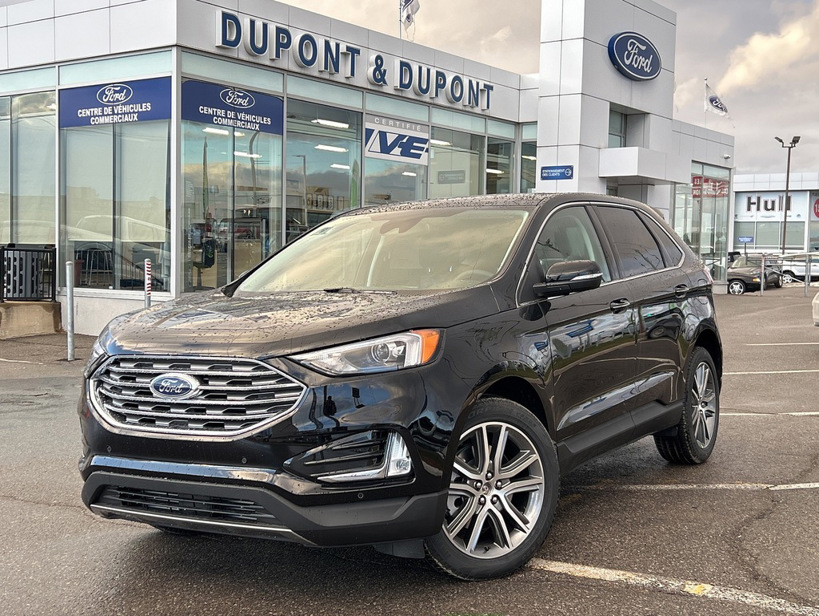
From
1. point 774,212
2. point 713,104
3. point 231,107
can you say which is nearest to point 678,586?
point 231,107

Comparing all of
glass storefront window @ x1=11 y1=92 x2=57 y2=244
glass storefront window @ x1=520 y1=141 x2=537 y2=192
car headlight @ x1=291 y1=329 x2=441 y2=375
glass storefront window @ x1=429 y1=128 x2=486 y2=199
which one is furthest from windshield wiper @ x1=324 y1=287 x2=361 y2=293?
glass storefront window @ x1=520 y1=141 x2=537 y2=192

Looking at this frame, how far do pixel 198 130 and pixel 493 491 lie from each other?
12398 mm

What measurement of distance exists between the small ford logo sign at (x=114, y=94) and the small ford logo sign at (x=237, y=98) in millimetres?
1528

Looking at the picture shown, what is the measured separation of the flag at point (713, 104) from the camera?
110 ft

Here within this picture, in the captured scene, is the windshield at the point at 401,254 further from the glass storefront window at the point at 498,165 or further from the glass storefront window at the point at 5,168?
the glass storefront window at the point at 498,165

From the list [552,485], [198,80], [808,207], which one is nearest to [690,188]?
[198,80]

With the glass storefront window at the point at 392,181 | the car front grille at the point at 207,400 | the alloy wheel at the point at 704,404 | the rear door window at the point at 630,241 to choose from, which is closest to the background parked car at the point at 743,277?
the glass storefront window at the point at 392,181

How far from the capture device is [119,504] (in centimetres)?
371

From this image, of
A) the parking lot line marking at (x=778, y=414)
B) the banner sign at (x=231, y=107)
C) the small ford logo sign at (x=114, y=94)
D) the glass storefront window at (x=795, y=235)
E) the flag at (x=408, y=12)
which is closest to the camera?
the parking lot line marking at (x=778, y=414)

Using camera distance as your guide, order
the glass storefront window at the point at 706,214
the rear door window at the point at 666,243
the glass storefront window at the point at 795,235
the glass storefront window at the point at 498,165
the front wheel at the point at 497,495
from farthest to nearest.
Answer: the glass storefront window at the point at 795,235 → the glass storefront window at the point at 706,214 → the glass storefront window at the point at 498,165 → the rear door window at the point at 666,243 → the front wheel at the point at 497,495

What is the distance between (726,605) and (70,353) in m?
10.5

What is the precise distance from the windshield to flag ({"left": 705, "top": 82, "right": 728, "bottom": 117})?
31039 mm

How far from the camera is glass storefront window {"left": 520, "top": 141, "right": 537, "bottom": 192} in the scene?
23.6m

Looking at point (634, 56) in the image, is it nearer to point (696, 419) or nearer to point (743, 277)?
point (743, 277)
